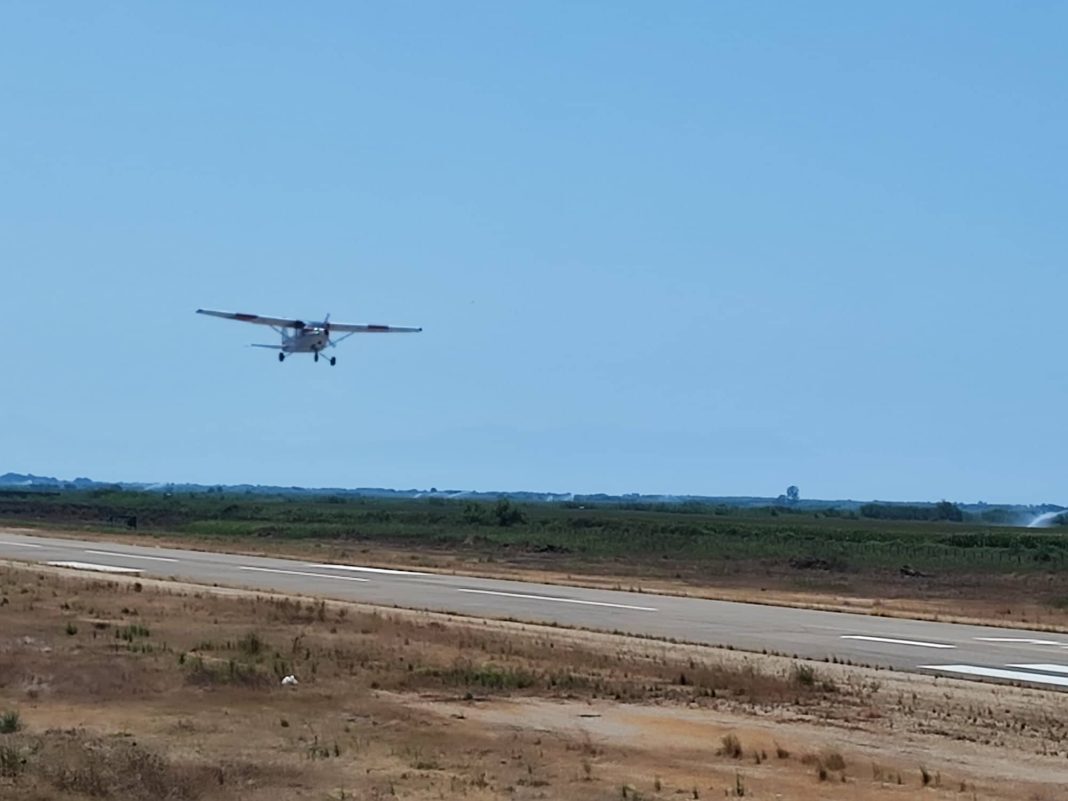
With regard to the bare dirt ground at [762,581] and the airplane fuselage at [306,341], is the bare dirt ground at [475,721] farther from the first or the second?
the airplane fuselage at [306,341]

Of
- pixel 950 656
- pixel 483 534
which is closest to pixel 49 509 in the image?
pixel 483 534

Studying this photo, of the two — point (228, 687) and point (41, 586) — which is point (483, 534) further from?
point (228, 687)

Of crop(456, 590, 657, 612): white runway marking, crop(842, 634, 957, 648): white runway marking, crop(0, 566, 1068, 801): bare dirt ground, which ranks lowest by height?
crop(0, 566, 1068, 801): bare dirt ground

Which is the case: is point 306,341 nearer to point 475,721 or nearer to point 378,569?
point 378,569

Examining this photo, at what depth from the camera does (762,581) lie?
2235 inches

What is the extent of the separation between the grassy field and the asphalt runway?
13.0 feet

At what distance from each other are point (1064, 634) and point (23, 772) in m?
24.9

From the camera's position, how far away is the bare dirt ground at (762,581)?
137ft

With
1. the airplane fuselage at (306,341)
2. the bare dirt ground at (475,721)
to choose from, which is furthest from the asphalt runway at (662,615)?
the airplane fuselage at (306,341)

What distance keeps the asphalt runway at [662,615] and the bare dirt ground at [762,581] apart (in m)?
2.65

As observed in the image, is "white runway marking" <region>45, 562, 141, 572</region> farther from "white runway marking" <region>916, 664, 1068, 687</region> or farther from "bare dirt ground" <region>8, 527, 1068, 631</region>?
"white runway marking" <region>916, 664, 1068, 687</region>

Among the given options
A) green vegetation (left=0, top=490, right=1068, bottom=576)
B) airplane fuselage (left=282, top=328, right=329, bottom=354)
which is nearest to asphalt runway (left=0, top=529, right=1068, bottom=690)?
airplane fuselage (left=282, top=328, right=329, bottom=354)

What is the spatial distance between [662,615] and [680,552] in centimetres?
3989

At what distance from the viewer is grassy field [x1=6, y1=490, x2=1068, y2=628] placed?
167 feet
